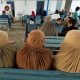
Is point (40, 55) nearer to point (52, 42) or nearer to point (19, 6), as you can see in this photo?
point (52, 42)

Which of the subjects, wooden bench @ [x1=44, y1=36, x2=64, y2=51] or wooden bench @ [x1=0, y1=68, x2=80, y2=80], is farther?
wooden bench @ [x1=44, y1=36, x2=64, y2=51]

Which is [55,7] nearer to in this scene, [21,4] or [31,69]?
[21,4]

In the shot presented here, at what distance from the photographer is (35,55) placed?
60.0 inches

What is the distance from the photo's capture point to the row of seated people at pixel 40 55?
145cm

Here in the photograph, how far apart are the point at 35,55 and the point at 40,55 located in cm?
4

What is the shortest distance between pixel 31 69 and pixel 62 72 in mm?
285

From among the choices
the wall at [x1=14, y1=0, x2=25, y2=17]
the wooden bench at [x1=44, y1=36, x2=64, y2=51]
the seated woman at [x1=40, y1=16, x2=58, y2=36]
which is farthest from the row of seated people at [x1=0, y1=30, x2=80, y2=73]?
the wall at [x1=14, y1=0, x2=25, y2=17]

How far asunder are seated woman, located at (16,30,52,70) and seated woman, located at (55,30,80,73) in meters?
0.14

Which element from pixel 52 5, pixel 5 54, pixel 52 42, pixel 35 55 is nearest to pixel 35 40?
pixel 35 55

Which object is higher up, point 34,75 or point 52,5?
point 52,5

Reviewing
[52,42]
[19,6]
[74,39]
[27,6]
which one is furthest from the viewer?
[27,6]

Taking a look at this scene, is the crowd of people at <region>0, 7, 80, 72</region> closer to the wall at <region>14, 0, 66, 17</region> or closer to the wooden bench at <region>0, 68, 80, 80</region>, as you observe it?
the wooden bench at <region>0, 68, 80, 80</region>

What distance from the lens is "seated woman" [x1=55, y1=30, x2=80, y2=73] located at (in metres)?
1.44

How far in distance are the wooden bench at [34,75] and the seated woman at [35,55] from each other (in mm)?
51
